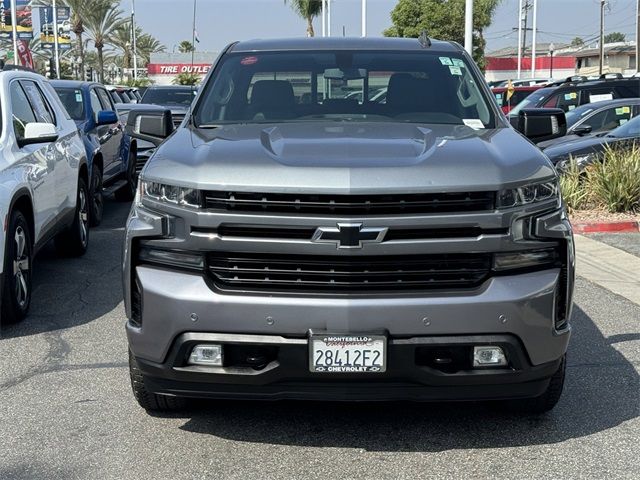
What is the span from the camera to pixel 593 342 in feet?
21.0

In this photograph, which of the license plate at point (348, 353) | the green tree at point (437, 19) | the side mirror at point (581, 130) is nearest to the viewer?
the license plate at point (348, 353)

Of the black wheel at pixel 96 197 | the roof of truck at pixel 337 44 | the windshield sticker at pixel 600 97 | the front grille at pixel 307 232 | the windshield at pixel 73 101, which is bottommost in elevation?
the black wheel at pixel 96 197

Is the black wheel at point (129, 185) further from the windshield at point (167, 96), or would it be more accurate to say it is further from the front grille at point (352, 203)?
the front grille at point (352, 203)

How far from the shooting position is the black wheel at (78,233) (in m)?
9.48

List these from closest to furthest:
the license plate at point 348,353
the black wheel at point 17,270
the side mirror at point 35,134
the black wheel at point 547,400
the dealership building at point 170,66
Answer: the license plate at point 348,353 < the black wheel at point 547,400 < the black wheel at point 17,270 < the side mirror at point 35,134 < the dealership building at point 170,66

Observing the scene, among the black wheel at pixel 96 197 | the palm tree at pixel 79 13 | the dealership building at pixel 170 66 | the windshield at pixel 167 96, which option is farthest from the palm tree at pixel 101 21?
the black wheel at pixel 96 197

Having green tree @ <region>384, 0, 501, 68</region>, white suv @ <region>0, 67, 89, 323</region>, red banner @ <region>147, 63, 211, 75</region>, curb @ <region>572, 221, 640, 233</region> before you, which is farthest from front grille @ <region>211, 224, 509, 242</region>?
red banner @ <region>147, 63, 211, 75</region>

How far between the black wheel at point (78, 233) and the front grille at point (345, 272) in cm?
555

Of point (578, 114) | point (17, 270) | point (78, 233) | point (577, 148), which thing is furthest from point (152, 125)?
point (578, 114)

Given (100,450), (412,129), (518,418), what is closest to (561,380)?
(518,418)

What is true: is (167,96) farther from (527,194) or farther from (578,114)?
(527,194)

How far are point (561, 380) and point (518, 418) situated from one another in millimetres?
340

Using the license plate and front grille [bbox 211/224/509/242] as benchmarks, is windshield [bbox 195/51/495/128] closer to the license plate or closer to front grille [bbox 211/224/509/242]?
front grille [bbox 211/224/509/242]

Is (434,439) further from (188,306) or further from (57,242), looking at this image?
(57,242)
